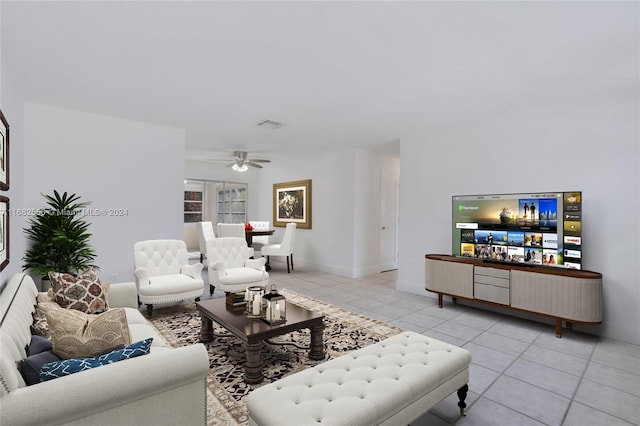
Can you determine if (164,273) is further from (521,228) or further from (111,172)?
(521,228)

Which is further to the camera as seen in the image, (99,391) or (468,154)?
(468,154)

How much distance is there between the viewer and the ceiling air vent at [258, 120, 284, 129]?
445 cm

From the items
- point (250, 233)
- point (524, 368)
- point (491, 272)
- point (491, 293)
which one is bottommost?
point (524, 368)

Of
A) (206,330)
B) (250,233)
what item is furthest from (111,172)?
(250,233)

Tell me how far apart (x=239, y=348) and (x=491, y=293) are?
2.88 m

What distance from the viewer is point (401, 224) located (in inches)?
209

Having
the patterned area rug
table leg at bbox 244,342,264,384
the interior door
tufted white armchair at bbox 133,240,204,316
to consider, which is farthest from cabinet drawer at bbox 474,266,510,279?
tufted white armchair at bbox 133,240,204,316

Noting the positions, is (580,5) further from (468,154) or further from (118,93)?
(118,93)

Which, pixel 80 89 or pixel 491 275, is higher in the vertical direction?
pixel 80 89

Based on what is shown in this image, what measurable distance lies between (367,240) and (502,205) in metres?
2.96

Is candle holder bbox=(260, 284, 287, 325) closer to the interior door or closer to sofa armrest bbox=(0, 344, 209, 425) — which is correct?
sofa armrest bbox=(0, 344, 209, 425)

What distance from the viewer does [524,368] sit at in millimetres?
2652

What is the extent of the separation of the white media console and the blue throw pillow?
359 centimetres

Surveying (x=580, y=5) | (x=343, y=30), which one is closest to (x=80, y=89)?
(x=343, y=30)
